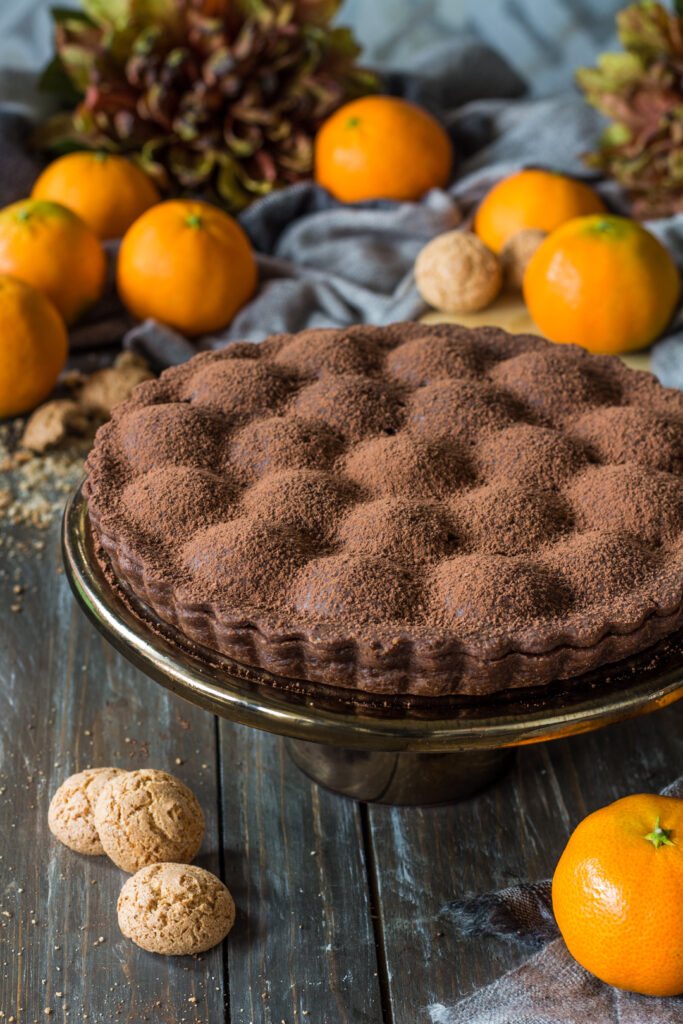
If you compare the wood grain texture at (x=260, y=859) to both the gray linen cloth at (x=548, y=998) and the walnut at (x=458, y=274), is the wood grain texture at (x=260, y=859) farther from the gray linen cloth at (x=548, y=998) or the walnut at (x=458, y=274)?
the walnut at (x=458, y=274)

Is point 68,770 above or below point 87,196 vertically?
below

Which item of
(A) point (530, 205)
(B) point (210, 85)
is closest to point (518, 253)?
(A) point (530, 205)

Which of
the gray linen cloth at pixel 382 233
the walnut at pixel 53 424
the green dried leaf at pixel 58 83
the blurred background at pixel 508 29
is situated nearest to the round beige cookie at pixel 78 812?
the walnut at pixel 53 424

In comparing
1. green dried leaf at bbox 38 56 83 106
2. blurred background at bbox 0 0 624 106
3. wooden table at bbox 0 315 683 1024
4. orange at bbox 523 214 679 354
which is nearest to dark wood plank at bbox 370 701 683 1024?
wooden table at bbox 0 315 683 1024

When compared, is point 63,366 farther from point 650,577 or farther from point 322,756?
point 650,577

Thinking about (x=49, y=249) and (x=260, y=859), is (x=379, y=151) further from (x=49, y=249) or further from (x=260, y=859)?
(x=260, y=859)

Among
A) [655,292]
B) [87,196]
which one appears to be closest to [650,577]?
[655,292]

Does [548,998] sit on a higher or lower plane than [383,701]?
lower
